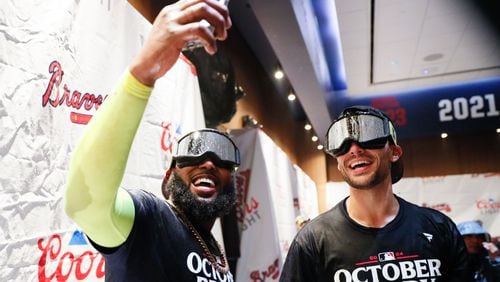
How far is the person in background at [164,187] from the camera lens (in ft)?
2.32

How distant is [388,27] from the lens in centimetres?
459

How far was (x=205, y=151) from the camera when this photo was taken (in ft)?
4.97

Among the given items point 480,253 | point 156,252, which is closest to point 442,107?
point 480,253

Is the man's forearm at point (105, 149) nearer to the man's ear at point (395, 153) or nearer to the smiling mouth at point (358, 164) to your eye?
the smiling mouth at point (358, 164)

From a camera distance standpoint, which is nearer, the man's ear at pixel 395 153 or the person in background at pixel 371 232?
the person in background at pixel 371 232

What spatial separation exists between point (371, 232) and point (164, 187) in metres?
0.82

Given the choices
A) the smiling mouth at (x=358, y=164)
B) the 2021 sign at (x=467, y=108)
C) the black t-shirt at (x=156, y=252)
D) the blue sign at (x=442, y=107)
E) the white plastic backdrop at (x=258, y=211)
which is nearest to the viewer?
the black t-shirt at (x=156, y=252)

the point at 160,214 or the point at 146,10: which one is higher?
the point at 146,10

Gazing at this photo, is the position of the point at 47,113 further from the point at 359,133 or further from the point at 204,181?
the point at 359,133

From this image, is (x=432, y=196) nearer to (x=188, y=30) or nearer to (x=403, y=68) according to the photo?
(x=403, y=68)

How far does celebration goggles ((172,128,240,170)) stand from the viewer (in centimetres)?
150

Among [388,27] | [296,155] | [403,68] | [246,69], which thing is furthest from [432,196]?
[246,69]

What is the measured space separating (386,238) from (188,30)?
1.16 metres

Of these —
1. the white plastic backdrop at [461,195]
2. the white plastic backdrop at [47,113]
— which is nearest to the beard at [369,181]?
the white plastic backdrop at [47,113]
